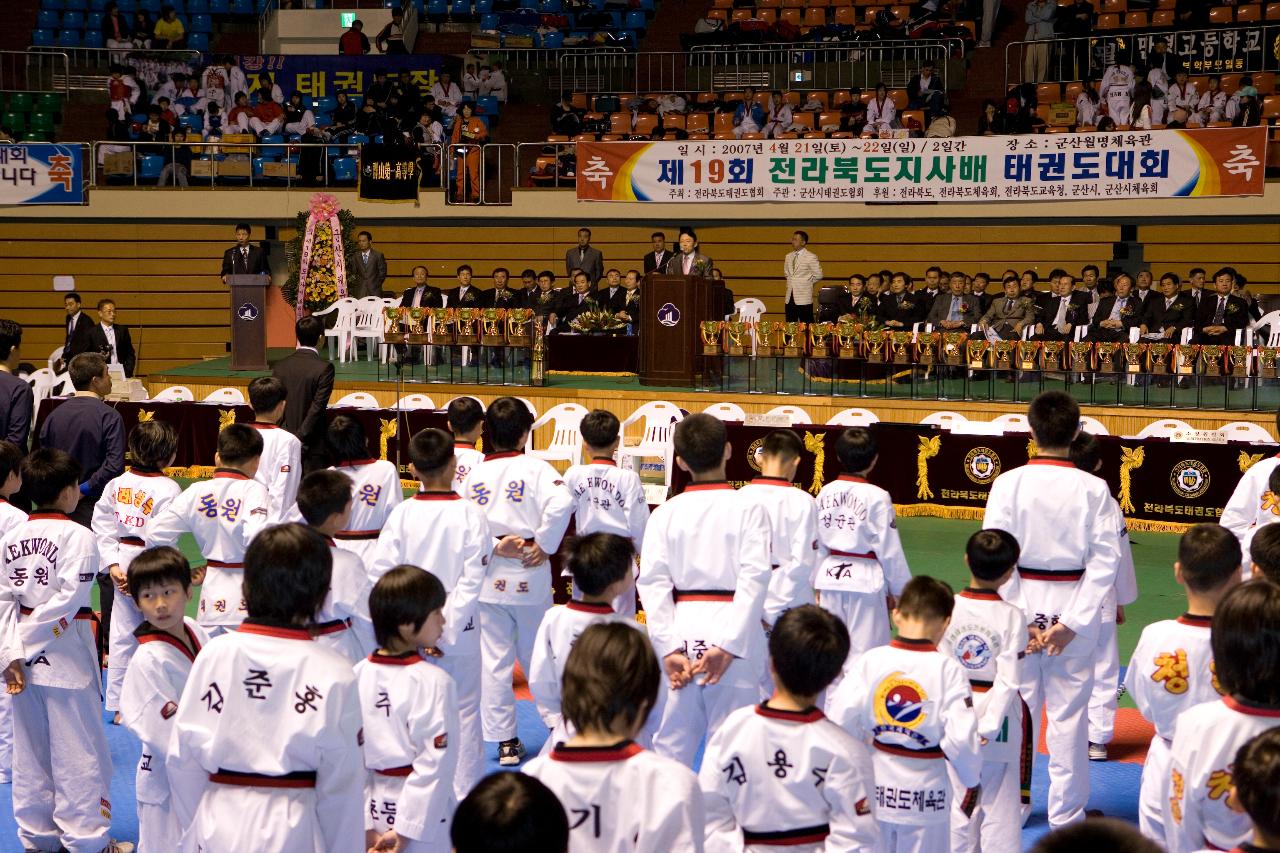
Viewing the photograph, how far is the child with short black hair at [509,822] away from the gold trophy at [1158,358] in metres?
12.3

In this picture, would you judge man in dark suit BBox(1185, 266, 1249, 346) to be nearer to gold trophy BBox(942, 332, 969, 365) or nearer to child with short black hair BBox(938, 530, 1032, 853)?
gold trophy BBox(942, 332, 969, 365)

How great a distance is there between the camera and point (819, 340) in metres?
14.9

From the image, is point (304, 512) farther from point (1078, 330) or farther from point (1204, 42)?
point (1204, 42)

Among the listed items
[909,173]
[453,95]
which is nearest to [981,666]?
[909,173]

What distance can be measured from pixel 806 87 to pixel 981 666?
17439 millimetres

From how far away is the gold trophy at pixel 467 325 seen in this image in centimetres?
1592

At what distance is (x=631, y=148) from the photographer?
59.7 feet

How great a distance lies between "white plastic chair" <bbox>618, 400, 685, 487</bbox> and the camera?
12.7 meters

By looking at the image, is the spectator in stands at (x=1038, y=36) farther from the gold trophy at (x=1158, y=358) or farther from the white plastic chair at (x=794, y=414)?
the white plastic chair at (x=794, y=414)

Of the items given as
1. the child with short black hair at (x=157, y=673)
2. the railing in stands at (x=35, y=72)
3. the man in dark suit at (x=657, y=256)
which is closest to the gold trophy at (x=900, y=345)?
the man in dark suit at (x=657, y=256)

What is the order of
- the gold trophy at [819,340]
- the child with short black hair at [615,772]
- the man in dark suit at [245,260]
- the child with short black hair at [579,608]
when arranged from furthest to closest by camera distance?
1. the man in dark suit at [245,260]
2. the gold trophy at [819,340]
3. the child with short black hair at [579,608]
4. the child with short black hair at [615,772]

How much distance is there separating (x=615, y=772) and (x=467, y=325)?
519 inches

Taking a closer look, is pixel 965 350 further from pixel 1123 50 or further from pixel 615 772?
pixel 615 772

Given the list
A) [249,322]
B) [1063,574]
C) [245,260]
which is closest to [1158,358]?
[1063,574]
